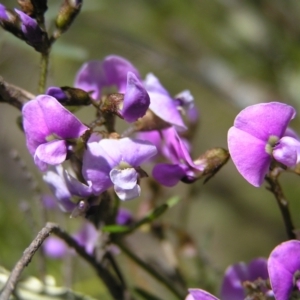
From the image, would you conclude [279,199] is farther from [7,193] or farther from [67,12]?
[7,193]

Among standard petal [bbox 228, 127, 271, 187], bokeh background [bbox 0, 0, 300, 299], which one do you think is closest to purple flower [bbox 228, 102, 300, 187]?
standard petal [bbox 228, 127, 271, 187]

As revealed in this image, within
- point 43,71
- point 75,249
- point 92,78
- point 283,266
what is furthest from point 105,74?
point 283,266

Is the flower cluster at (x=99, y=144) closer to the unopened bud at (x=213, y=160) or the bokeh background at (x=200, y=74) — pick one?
the unopened bud at (x=213, y=160)

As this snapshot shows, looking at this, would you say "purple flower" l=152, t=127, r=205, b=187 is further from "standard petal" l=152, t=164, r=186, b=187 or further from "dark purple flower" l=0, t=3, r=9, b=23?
"dark purple flower" l=0, t=3, r=9, b=23

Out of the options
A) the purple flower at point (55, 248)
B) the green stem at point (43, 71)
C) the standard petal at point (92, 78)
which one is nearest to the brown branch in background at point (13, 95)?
the green stem at point (43, 71)

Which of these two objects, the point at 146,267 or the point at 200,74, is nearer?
the point at 146,267

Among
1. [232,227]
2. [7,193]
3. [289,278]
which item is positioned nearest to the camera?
[289,278]

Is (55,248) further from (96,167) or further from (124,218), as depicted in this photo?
(96,167)

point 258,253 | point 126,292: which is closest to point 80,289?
point 126,292
